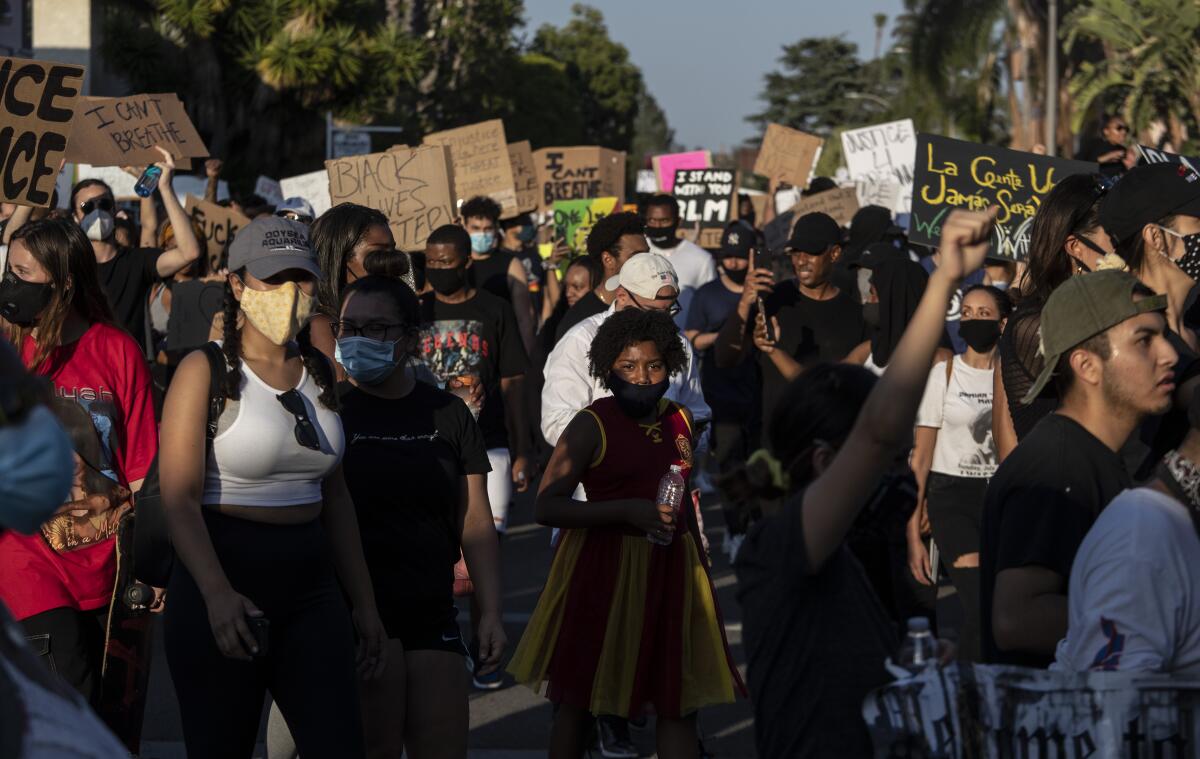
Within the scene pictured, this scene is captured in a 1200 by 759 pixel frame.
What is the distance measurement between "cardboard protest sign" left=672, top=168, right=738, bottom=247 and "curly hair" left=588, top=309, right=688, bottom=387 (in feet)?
38.6

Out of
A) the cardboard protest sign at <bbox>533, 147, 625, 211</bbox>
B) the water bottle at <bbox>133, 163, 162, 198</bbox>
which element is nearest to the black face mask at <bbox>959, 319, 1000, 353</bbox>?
the water bottle at <bbox>133, 163, 162, 198</bbox>

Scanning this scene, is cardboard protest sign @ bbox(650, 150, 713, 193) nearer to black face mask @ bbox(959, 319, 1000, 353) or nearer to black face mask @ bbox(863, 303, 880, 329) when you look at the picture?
black face mask @ bbox(863, 303, 880, 329)

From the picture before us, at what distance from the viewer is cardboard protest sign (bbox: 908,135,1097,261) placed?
882cm

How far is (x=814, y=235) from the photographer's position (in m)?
9.47

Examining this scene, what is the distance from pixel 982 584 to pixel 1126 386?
0.57 metres

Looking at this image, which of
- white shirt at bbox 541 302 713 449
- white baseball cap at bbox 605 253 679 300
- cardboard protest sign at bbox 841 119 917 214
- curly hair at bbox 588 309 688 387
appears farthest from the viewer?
cardboard protest sign at bbox 841 119 917 214

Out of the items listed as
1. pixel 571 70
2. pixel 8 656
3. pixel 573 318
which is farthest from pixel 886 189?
pixel 571 70

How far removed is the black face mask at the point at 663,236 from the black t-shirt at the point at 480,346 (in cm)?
328

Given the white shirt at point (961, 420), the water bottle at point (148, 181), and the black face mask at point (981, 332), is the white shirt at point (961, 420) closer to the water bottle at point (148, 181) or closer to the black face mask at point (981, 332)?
the black face mask at point (981, 332)

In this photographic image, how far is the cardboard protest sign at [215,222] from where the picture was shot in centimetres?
1191

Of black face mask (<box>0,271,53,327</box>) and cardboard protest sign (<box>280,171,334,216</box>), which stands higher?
cardboard protest sign (<box>280,171,334,216</box>)

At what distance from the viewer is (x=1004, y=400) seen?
17.6 ft

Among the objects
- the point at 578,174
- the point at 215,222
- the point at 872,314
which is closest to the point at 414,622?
the point at 872,314

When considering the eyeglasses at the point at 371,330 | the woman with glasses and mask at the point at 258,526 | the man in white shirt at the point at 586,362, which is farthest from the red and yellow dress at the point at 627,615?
the woman with glasses and mask at the point at 258,526
